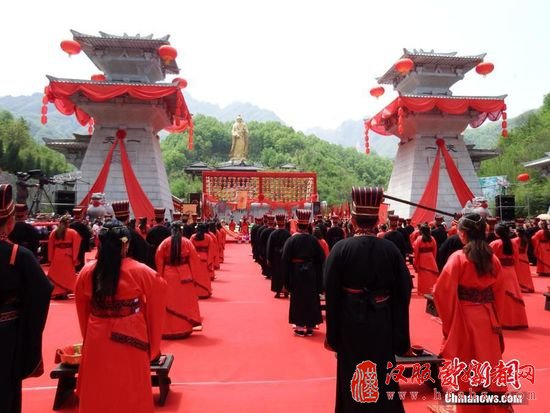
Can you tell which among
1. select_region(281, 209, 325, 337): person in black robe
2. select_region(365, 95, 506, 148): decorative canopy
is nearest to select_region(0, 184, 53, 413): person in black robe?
select_region(281, 209, 325, 337): person in black robe

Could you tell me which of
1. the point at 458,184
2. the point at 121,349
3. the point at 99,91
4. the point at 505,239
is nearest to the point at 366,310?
the point at 121,349

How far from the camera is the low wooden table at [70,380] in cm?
344

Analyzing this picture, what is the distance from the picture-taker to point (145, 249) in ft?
17.0

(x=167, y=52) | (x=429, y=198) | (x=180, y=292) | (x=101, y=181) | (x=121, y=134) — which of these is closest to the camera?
(x=180, y=292)

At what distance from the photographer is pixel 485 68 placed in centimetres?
2130

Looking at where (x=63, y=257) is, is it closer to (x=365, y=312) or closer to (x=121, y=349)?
(x=121, y=349)

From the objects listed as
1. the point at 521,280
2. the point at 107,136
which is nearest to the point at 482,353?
the point at 521,280

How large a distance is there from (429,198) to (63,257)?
641 inches

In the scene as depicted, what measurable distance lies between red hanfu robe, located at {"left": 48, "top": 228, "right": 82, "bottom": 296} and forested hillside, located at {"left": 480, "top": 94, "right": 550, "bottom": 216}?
20414 millimetres

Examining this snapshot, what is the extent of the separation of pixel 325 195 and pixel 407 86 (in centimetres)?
2200

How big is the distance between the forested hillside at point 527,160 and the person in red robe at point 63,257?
20.4m

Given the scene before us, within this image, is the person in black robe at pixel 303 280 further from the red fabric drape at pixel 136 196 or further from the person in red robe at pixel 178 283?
the red fabric drape at pixel 136 196

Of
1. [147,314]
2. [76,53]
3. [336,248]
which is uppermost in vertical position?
[76,53]

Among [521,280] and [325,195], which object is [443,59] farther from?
[325,195]
